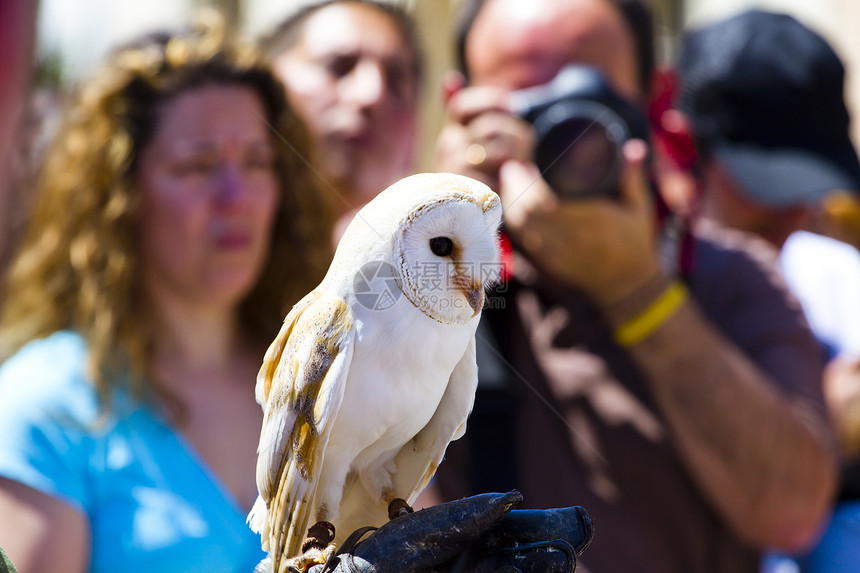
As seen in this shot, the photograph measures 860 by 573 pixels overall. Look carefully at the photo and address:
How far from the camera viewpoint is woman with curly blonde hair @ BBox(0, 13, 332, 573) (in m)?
0.92

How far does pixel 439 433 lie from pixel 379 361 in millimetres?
117

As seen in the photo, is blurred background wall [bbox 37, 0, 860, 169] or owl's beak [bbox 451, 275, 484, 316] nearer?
owl's beak [bbox 451, 275, 484, 316]

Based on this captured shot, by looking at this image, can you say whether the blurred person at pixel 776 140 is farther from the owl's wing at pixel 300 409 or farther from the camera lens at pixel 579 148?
the owl's wing at pixel 300 409

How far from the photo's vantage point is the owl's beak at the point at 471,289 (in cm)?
63

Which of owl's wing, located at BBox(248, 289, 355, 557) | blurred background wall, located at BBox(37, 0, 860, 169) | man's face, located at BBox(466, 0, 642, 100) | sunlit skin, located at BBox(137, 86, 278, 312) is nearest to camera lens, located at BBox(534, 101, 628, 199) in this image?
man's face, located at BBox(466, 0, 642, 100)

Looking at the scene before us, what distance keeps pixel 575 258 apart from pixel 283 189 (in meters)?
0.64

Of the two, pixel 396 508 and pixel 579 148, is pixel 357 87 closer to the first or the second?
pixel 579 148

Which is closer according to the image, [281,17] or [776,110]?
[281,17]

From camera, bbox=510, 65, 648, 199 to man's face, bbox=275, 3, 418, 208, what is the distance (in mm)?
233

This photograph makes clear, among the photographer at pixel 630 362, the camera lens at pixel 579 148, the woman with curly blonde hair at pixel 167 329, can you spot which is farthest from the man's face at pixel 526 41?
the woman with curly blonde hair at pixel 167 329

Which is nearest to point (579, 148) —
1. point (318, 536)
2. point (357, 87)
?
point (357, 87)

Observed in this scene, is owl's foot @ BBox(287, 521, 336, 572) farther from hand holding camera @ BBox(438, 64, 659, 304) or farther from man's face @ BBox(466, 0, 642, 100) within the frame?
man's face @ BBox(466, 0, 642, 100)

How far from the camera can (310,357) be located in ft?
2.25

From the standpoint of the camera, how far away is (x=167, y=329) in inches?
41.5
